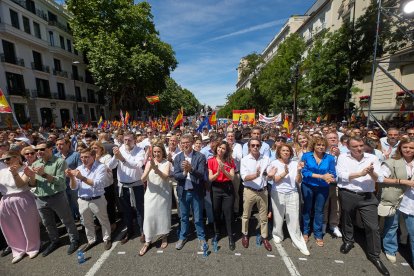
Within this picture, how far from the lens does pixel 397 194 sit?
346cm

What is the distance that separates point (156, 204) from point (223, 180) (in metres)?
1.30

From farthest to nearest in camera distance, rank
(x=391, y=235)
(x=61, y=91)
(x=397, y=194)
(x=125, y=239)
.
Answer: (x=61, y=91) < (x=125, y=239) < (x=391, y=235) < (x=397, y=194)

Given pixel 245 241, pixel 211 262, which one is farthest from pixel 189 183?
pixel 245 241

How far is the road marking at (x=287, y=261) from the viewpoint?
3348mm

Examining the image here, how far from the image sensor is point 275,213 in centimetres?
407

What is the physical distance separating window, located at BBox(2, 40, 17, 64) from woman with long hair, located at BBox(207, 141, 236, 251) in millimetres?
27433

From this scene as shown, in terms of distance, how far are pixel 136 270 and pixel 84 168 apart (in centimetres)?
194

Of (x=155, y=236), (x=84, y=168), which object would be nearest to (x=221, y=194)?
(x=155, y=236)

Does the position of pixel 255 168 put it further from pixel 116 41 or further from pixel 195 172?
pixel 116 41

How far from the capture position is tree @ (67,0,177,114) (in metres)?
23.9

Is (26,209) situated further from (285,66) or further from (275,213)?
(285,66)

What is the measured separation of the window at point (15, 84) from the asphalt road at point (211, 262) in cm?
2492

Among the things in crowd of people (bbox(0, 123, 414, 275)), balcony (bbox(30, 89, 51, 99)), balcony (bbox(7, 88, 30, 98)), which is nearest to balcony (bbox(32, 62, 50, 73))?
balcony (bbox(30, 89, 51, 99))

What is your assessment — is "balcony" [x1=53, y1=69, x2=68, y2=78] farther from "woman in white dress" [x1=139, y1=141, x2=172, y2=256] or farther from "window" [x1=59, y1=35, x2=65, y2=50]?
"woman in white dress" [x1=139, y1=141, x2=172, y2=256]
